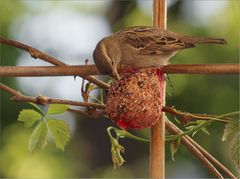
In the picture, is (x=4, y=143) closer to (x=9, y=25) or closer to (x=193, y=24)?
(x=9, y=25)

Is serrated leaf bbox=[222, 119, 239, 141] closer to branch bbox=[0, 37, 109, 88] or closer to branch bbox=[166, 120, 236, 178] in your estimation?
branch bbox=[166, 120, 236, 178]

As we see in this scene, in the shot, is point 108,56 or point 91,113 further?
point 108,56

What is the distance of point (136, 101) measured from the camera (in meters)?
1.79

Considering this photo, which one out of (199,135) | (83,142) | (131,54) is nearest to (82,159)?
(83,142)

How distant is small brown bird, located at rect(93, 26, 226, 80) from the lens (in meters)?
2.47

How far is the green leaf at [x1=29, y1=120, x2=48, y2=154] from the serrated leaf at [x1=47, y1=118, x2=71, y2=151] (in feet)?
0.09

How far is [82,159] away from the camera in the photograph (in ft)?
19.7

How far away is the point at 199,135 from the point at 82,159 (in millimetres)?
1739

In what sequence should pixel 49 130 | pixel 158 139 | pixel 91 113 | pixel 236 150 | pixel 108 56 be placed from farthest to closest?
pixel 108 56
pixel 49 130
pixel 91 113
pixel 158 139
pixel 236 150

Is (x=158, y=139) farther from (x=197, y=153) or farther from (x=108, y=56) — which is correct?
(x=108, y=56)

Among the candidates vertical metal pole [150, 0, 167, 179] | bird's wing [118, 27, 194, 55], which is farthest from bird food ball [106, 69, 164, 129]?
bird's wing [118, 27, 194, 55]

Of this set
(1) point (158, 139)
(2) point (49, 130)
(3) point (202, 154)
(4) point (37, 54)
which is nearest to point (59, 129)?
(2) point (49, 130)

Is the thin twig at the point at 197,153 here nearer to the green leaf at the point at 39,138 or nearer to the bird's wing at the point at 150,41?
the green leaf at the point at 39,138

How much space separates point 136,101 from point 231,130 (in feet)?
1.11
